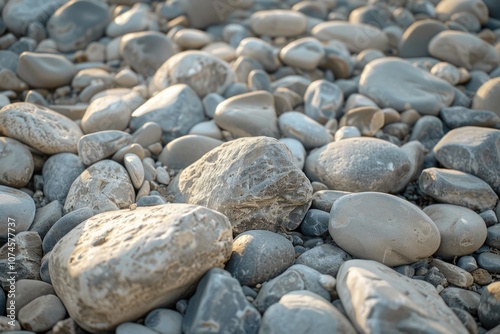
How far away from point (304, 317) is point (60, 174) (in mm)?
1861

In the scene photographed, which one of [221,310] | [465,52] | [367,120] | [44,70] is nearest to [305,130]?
[367,120]

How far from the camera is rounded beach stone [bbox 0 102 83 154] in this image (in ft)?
9.87

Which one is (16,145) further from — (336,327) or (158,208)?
(336,327)

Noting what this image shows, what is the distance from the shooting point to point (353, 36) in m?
4.89

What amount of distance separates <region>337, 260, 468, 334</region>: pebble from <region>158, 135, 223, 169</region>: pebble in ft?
4.60

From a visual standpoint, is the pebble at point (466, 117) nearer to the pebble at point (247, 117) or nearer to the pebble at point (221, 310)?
the pebble at point (247, 117)

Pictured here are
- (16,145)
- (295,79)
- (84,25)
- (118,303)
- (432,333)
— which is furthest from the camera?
(84,25)

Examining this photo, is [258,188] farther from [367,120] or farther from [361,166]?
→ [367,120]

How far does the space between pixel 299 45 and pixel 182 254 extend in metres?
2.92

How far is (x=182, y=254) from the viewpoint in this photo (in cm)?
201

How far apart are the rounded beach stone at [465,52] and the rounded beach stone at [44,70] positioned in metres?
3.45

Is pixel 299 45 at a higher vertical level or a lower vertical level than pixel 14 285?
higher

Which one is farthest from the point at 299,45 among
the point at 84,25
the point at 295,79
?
the point at 84,25

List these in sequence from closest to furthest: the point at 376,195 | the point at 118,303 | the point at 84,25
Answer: the point at 118,303 < the point at 376,195 < the point at 84,25
